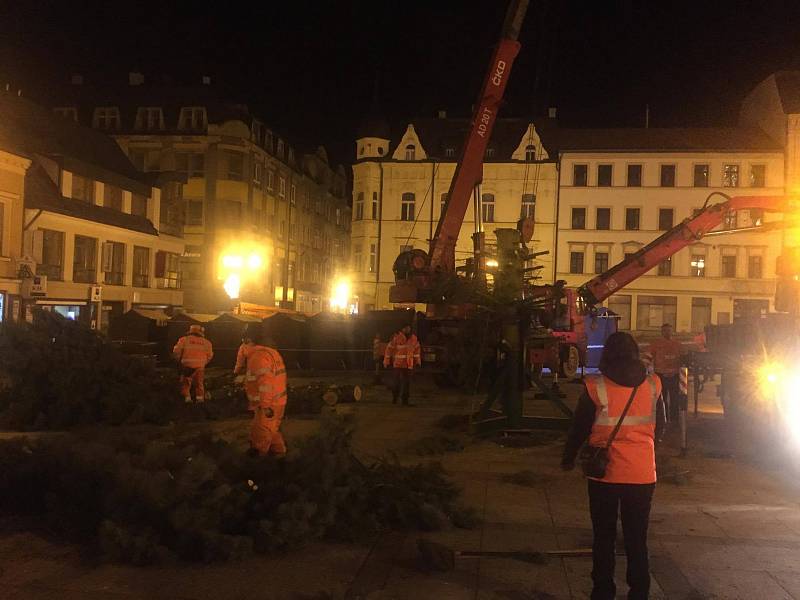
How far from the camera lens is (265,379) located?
25.9 ft

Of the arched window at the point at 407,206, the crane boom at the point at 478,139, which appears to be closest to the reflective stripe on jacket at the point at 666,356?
the crane boom at the point at 478,139

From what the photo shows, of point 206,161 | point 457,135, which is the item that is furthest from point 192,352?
point 457,135

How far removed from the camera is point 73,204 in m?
33.2

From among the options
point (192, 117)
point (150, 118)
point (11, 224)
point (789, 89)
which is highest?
point (789, 89)

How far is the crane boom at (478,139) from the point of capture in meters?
17.5

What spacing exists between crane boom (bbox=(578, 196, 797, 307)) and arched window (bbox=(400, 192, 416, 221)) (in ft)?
106

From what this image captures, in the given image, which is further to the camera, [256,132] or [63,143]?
[256,132]

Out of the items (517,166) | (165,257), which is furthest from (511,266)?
(517,166)

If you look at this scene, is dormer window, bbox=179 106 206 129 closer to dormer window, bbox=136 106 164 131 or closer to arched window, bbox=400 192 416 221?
dormer window, bbox=136 106 164 131

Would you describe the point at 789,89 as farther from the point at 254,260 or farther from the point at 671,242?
the point at 254,260

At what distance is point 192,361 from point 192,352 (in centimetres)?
17

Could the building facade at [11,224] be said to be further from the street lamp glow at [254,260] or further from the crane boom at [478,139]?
the crane boom at [478,139]

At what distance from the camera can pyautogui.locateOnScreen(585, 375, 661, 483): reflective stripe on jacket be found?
4.84 meters

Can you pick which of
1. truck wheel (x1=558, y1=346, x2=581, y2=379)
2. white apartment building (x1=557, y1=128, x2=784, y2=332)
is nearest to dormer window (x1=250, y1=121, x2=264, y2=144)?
white apartment building (x1=557, y1=128, x2=784, y2=332)
